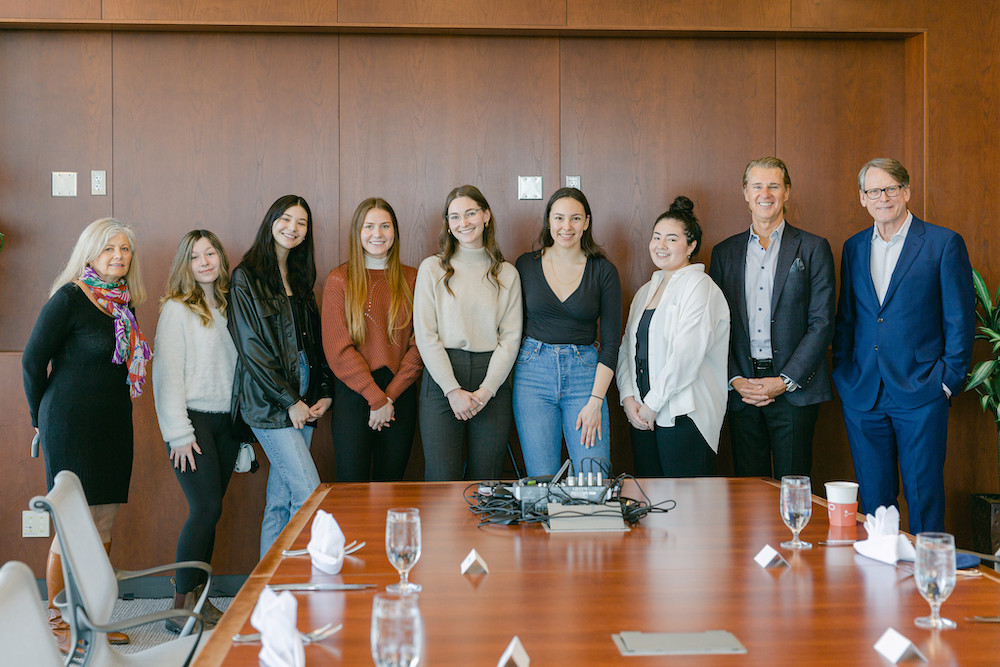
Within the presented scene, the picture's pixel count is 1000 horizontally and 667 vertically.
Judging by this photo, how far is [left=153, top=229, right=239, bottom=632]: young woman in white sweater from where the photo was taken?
135 inches

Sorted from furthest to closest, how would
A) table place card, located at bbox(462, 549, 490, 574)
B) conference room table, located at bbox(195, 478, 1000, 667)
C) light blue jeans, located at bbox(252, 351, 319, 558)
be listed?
1. light blue jeans, located at bbox(252, 351, 319, 558)
2. table place card, located at bbox(462, 549, 490, 574)
3. conference room table, located at bbox(195, 478, 1000, 667)

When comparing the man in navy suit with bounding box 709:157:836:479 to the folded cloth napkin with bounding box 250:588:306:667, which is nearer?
the folded cloth napkin with bounding box 250:588:306:667

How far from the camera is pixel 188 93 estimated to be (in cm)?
422

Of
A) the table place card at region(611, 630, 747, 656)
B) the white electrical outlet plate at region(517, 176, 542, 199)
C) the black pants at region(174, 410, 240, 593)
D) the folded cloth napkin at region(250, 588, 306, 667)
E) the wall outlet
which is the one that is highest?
the white electrical outlet plate at region(517, 176, 542, 199)

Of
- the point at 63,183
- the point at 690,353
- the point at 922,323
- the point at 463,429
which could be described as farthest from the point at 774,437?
the point at 63,183

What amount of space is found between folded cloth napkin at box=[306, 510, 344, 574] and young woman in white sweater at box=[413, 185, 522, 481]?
182 centimetres

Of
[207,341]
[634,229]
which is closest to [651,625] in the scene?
[207,341]

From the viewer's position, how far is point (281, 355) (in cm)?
358

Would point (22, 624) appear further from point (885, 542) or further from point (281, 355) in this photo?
point (281, 355)

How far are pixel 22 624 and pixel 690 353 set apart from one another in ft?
8.83

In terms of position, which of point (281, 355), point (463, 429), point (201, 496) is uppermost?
point (281, 355)

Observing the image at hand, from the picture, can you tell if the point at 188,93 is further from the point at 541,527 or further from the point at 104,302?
the point at 541,527

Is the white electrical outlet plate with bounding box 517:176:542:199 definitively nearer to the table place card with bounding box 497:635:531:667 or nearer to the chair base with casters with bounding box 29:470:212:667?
the chair base with casters with bounding box 29:470:212:667

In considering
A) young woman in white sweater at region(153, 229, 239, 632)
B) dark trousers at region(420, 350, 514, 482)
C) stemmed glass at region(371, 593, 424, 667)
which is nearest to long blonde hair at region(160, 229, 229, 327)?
young woman in white sweater at region(153, 229, 239, 632)
